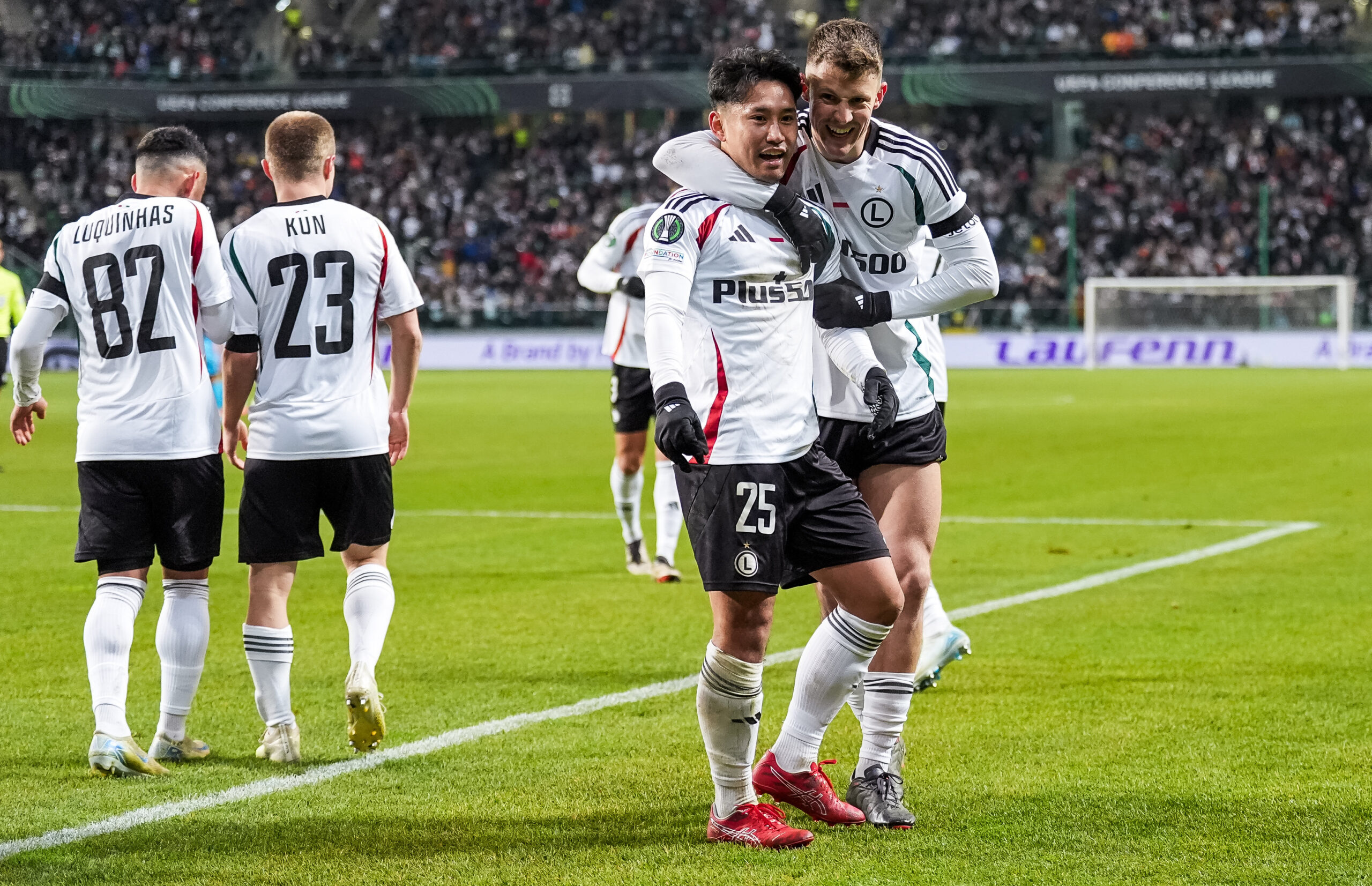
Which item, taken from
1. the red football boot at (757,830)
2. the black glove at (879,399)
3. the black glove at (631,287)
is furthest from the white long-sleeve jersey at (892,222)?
the black glove at (631,287)

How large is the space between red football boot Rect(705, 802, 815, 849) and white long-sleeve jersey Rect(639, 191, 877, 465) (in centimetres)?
89

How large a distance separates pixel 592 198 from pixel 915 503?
39357 mm

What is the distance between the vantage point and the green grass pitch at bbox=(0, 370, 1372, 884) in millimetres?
4090

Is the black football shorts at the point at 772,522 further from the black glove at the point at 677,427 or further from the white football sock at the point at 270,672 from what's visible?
the white football sock at the point at 270,672

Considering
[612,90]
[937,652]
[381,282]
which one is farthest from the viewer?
[612,90]

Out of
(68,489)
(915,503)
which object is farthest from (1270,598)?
(68,489)

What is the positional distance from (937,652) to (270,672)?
2.36m

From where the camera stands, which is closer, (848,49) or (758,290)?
(758,290)

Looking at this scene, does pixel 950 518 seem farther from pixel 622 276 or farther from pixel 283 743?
pixel 283 743

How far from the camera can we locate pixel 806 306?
4312 mm

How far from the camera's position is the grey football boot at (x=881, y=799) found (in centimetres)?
440

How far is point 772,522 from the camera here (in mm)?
4082

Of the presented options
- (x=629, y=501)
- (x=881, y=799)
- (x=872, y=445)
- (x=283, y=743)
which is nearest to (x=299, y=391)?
(x=283, y=743)

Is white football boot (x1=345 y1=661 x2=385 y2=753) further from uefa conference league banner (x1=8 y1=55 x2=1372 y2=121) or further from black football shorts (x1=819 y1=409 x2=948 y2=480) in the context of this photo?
uefa conference league banner (x1=8 y1=55 x2=1372 y2=121)
